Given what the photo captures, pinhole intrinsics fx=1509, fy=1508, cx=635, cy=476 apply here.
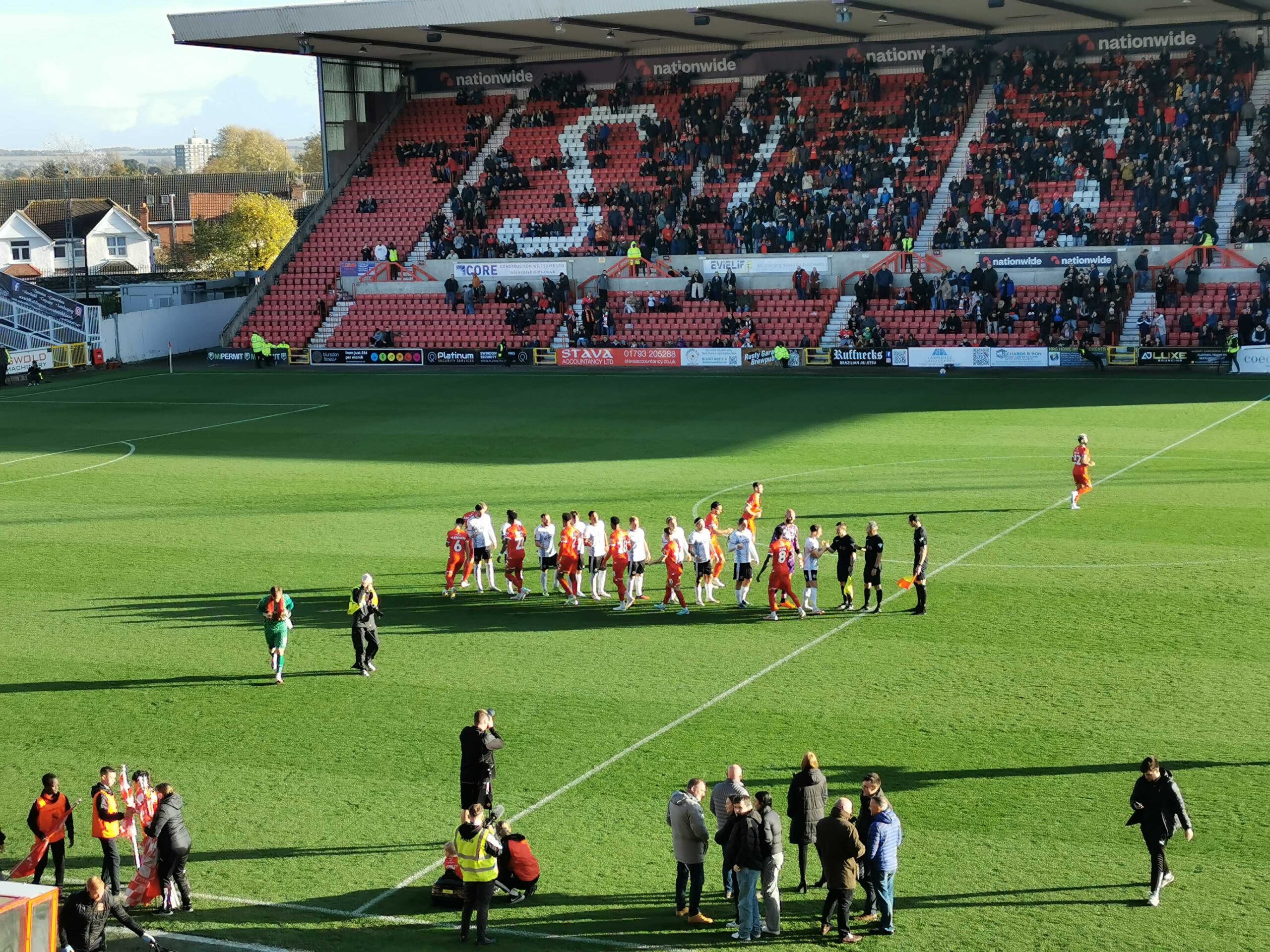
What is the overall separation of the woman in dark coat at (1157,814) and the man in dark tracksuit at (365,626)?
10.2 m

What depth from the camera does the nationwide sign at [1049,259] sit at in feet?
167

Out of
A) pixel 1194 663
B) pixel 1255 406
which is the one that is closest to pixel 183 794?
pixel 1194 663

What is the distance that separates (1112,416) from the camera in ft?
128

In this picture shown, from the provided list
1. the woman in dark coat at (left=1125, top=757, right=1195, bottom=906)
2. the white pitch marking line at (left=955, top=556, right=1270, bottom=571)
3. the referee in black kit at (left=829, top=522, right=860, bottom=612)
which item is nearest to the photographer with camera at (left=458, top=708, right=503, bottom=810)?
the woman in dark coat at (left=1125, top=757, right=1195, bottom=906)

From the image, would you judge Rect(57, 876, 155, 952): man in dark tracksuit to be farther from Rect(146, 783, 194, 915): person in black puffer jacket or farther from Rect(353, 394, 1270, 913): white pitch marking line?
Rect(353, 394, 1270, 913): white pitch marking line

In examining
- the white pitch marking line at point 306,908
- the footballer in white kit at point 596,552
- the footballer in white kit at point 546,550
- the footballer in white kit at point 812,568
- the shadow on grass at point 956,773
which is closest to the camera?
the white pitch marking line at point 306,908

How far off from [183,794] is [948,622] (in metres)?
10.6

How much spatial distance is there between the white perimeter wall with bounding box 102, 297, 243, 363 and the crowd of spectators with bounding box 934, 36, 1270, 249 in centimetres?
3155

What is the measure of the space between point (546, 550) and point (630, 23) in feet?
127

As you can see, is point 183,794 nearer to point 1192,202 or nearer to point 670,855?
point 670,855

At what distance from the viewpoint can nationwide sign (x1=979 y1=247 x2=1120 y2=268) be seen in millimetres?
51000

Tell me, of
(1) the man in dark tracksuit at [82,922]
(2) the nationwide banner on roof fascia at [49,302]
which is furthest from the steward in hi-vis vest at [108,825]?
(2) the nationwide banner on roof fascia at [49,302]

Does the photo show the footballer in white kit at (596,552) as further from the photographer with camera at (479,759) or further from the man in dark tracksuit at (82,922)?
the man in dark tracksuit at (82,922)

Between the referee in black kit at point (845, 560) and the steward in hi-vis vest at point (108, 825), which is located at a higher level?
the referee in black kit at point (845, 560)
